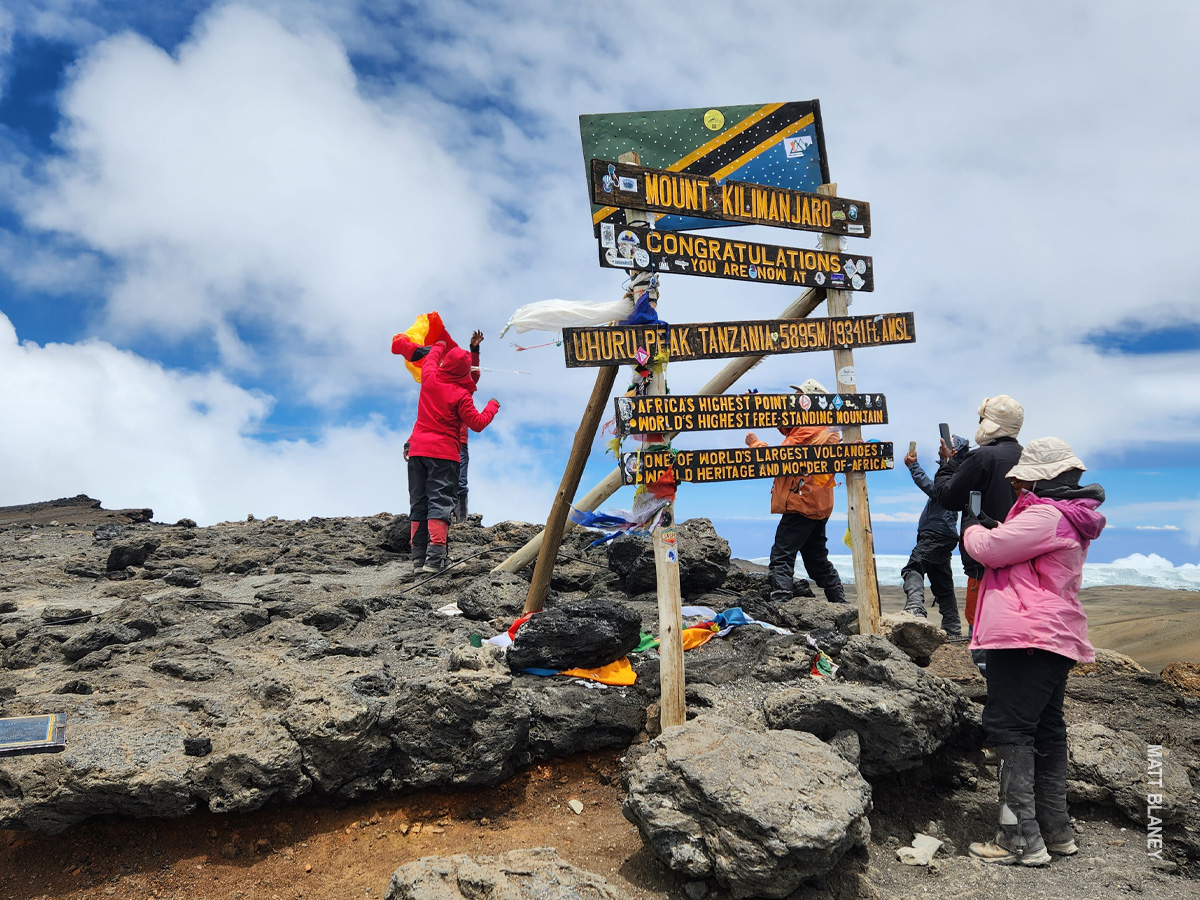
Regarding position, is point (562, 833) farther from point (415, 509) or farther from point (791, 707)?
point (415, 509)

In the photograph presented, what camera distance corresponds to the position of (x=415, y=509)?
1088 centimetres

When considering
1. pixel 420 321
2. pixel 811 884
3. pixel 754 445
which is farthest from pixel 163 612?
pixel 811 884

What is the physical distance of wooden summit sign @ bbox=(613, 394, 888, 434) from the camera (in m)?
5.70

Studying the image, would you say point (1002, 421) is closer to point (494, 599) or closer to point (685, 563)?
point (685, 563)

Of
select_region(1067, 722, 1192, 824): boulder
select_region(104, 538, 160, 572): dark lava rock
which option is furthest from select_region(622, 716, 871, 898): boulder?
select_region(104, 538, 160, 572): dark lava rock

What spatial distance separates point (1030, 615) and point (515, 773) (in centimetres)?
347

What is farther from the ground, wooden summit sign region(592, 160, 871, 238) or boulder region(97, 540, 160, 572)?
wooden summit sign region(592, 160, 871, 238)

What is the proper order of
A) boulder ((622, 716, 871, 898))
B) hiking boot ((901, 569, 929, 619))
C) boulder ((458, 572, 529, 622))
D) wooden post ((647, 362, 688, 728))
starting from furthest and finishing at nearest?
hiking boot ((901, 569, 929, 619)) → boulder ((458, 572, 529, 622)) → wooden post ((647, 362, 688, 728)) → boulder ((622, 716, 871, 898))

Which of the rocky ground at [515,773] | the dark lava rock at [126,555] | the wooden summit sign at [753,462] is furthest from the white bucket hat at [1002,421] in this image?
the dark lava rock at [126,555]

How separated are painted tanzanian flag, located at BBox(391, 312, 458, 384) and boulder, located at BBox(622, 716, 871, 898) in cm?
750

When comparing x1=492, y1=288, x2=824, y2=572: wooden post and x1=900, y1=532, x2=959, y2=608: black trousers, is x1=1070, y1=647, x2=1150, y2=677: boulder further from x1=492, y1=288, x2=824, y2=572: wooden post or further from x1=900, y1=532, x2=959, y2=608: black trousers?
x1=492, y1=288, x2=824, y2=572: wooden post

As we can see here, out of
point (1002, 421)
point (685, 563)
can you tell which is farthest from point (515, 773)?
point (1002, 421)

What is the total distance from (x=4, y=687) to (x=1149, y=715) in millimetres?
9192

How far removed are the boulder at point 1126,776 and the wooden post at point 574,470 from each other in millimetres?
4220
